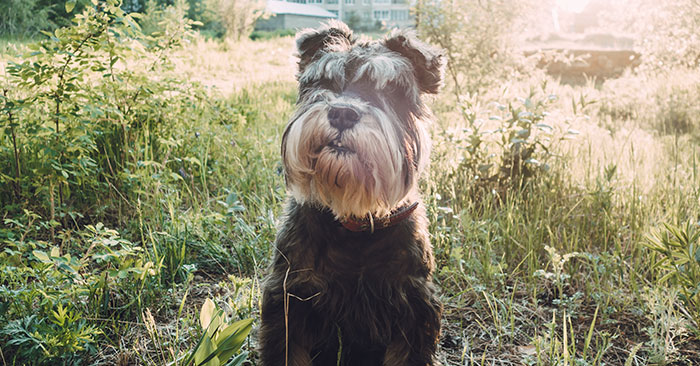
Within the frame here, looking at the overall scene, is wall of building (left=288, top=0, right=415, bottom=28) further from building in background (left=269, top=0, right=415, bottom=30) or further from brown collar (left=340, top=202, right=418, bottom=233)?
brown collar (left=340, top=202, right=418, bottom=233)

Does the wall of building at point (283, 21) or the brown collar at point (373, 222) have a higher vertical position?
the wall of building at point (283, 21)

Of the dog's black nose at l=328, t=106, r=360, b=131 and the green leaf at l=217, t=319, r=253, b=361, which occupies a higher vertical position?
the dog's black nose at l=328, t=106, r=360, b=131

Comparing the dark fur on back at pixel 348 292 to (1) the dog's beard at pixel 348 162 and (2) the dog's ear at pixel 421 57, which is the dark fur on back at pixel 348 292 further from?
(2) the dog's ear at pixel 421 57

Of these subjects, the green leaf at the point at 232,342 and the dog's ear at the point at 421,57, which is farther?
the dog's ear at the point at 421,57

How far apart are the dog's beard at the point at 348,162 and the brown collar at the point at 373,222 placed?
47 mm

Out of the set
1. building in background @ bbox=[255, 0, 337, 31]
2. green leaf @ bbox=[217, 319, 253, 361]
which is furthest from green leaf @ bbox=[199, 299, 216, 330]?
building in background @ bbox=[255, 0, 337, 31]

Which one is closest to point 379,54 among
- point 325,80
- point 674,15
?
point 325,80

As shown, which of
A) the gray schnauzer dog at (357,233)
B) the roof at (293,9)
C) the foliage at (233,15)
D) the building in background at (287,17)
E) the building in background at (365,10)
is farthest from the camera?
the building in background at (365,10)

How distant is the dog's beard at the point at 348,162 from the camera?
203cm

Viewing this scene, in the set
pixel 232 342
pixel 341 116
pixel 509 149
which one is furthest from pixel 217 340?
pixel 509 149

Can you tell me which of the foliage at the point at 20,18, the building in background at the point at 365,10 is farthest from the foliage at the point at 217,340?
the building in background at the point at 365,10

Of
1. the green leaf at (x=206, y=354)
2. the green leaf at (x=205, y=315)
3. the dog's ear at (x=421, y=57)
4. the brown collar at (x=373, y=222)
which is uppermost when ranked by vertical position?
the dog's ear at (x=421, y=57)

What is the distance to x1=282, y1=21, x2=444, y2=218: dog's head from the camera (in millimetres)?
2043

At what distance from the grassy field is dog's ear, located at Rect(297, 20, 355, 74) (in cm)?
21
